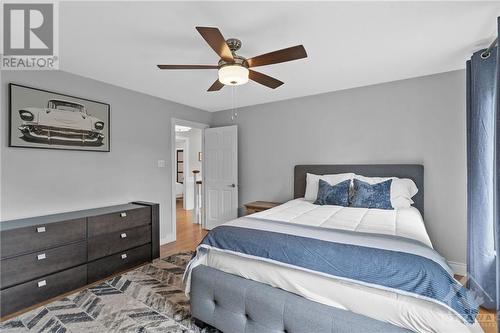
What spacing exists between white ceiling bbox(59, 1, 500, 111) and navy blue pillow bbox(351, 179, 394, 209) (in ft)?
4.47

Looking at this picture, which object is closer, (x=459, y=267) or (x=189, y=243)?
(x=459, y=267)

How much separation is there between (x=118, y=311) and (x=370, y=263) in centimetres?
213

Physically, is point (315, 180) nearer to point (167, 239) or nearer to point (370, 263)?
point (370, 263)

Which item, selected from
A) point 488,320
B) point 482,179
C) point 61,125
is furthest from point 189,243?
point 482,179

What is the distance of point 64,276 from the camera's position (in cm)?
238

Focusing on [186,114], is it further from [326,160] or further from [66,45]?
[326,160]

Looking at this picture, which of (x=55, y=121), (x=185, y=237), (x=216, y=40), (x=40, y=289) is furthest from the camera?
(x=185, y=237)

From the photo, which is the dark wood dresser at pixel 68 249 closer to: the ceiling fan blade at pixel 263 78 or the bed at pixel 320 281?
the bed at pixel 320 281

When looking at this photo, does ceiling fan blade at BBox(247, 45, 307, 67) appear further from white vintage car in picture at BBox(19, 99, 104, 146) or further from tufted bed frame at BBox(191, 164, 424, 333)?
white vintage car in picture at BBox(19, 99, 104, 146)

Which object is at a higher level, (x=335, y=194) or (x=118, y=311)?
(x=335, y=194)

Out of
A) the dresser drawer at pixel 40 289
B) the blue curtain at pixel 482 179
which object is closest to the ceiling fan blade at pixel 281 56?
the blue curtain at pixel 482 179

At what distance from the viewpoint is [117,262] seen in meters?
2.82

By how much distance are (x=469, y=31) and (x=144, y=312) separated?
3.66m

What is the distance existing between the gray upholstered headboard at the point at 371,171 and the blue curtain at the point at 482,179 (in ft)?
2.22
